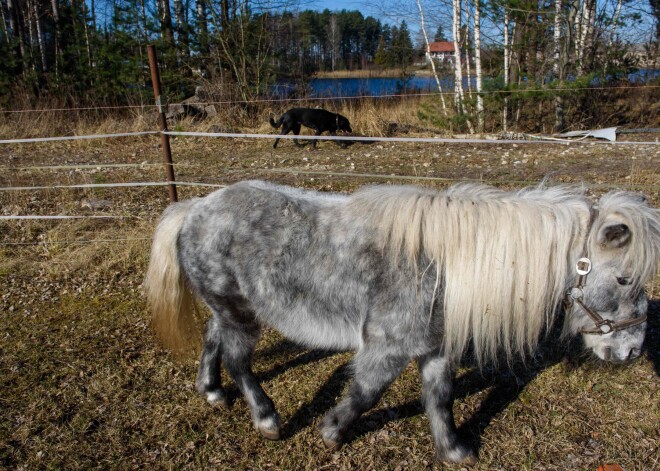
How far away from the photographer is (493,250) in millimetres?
2143

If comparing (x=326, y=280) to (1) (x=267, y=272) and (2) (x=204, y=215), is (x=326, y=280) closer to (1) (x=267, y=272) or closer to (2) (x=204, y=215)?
(1) (x=267, y=272)

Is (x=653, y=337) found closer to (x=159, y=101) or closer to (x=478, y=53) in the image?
(x=159, y=101)

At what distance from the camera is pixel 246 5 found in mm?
12500

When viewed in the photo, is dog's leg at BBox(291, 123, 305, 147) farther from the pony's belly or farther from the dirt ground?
the pony's belly

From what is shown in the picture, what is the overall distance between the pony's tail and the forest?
25.7ft

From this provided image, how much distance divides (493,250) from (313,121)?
9226 millimetres

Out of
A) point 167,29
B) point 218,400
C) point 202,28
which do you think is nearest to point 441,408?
point 218,400

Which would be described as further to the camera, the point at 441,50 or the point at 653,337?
the point at 441,50

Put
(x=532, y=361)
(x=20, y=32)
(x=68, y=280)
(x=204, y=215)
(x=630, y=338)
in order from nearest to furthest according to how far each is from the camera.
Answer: (x=630, y=338) < (x=204, y=215) < (x=532, y=361) < (x=68, y=280) < (x=20, y=32)

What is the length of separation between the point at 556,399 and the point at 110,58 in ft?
45.7

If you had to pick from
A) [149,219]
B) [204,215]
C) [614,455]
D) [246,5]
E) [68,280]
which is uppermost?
[246,5]

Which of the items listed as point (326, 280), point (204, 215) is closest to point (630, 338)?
point (326, 280)

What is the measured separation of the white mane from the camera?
2119 millimetres

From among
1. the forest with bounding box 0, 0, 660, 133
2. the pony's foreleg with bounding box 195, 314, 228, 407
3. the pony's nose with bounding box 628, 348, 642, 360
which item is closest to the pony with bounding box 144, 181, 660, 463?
the pony's nose with bounding box 628, 348, 642, 360
